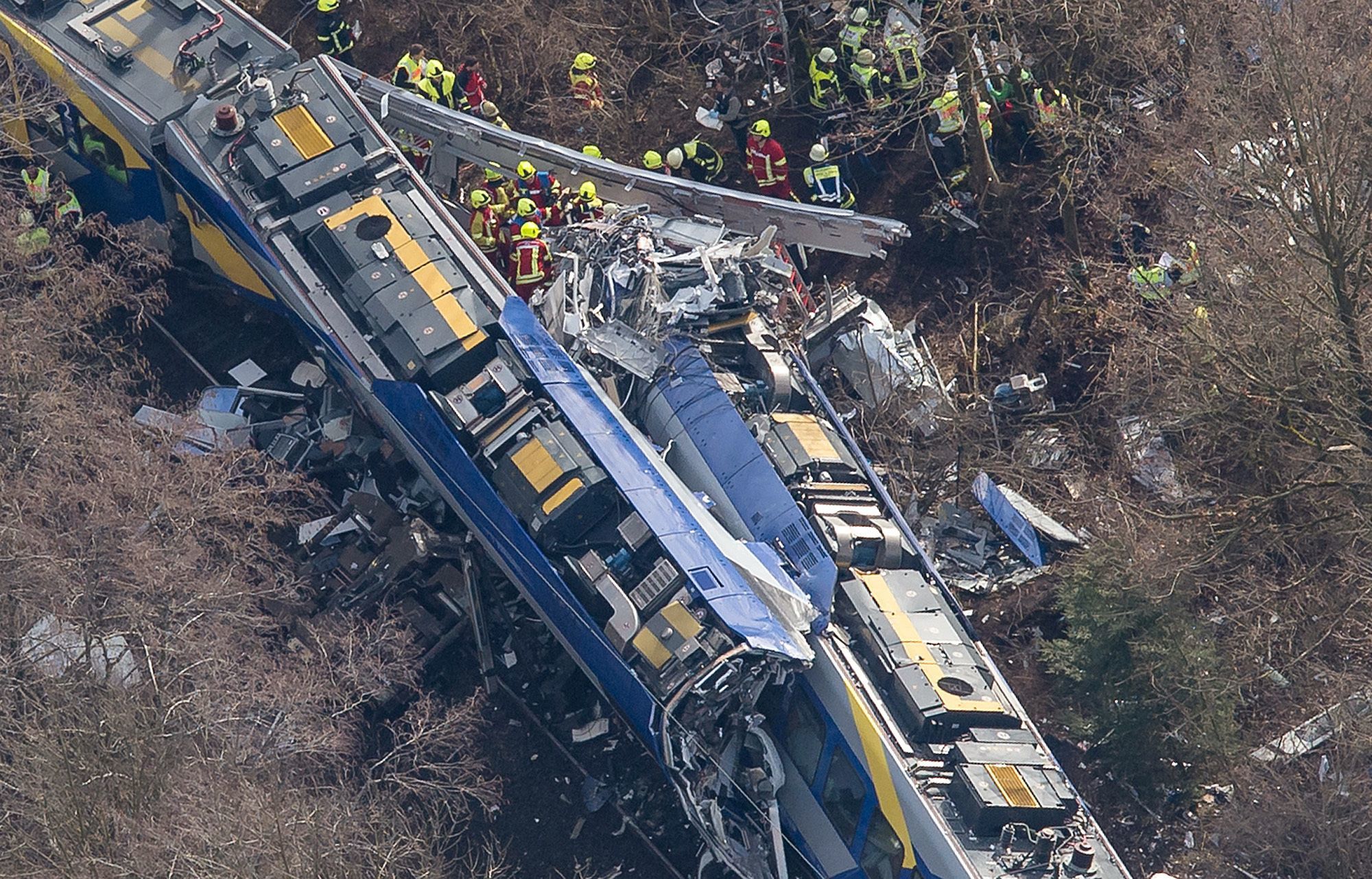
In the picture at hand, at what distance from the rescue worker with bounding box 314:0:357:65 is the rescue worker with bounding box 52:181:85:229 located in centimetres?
485

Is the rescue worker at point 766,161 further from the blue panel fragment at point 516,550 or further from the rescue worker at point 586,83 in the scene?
the blue panel fragment at point 516,550

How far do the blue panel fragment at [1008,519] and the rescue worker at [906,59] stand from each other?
244 inches

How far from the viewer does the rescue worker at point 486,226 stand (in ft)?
82.1

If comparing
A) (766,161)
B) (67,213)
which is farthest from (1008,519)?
(67,213)

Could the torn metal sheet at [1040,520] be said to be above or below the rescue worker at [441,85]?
below

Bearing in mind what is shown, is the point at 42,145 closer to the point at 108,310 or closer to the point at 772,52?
the point at 108,310

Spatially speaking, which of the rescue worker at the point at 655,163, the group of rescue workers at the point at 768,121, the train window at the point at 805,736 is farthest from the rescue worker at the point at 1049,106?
the train window at the point at 805,736

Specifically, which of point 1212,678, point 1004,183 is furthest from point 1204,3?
point 1212,678

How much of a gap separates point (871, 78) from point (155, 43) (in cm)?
1023

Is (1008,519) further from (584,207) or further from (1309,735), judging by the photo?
(584,207)

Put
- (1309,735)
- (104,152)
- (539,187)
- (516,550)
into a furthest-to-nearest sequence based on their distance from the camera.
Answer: (539,187) < (104,152) < (1309,735) < (516,550)

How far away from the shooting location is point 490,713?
2252 centimetres

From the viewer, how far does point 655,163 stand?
2600cm

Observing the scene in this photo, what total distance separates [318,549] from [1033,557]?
9.40 m
